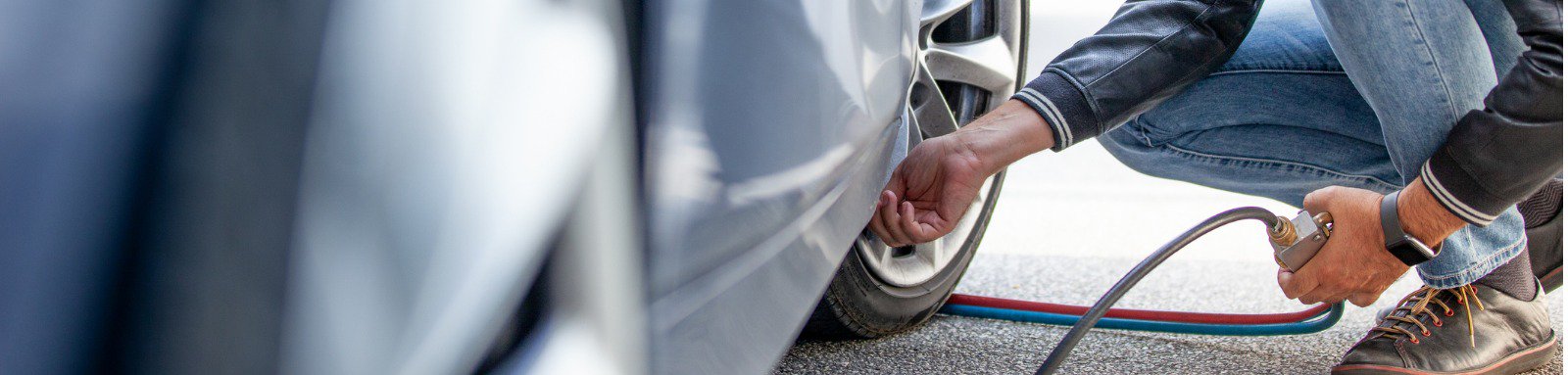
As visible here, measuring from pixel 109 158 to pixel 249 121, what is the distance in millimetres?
36

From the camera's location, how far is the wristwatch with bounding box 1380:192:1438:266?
97cm

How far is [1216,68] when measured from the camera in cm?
125

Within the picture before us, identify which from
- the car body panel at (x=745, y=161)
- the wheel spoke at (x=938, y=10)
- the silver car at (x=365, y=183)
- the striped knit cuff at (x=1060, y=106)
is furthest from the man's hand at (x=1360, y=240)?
the silver car at (x=365, y=183)

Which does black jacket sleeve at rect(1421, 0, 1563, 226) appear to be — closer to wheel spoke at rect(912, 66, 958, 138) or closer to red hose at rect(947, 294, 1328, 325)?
red hose at rect(947, 294, 1328, 325)

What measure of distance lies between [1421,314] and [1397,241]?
0.84ft

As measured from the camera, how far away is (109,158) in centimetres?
29

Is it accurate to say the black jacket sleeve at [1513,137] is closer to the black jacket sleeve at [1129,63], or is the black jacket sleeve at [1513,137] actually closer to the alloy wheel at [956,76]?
the black jacket sleeve at [1129,63]

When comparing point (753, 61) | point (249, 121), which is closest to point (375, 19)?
point (249, 121)

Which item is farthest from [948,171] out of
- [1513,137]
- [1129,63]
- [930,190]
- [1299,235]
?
[1513,137]

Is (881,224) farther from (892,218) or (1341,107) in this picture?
(1341,107)

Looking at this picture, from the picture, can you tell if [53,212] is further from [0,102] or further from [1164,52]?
[1164,52]

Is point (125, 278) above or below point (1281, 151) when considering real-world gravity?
above

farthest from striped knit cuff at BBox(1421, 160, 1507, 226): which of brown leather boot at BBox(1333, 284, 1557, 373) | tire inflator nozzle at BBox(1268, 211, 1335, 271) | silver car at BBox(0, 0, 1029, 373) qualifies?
silver car at BBox(0, 0, 1029, 373)

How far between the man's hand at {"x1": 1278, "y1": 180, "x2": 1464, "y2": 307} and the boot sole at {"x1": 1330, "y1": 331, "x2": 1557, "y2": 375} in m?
0.08
